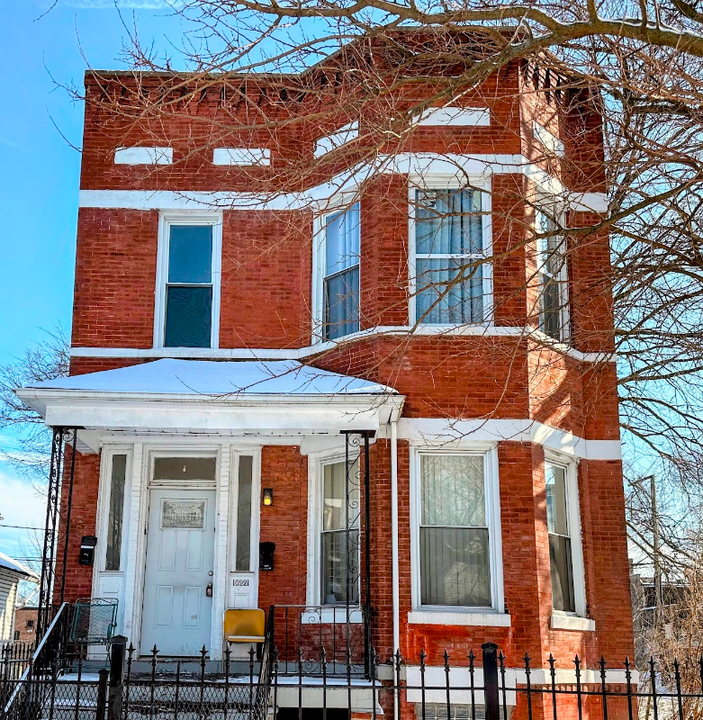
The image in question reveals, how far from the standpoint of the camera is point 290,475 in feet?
40.9

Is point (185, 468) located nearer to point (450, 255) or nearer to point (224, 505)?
point (224, 505)

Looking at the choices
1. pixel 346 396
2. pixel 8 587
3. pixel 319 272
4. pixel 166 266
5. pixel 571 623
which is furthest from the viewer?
pixel 8 587

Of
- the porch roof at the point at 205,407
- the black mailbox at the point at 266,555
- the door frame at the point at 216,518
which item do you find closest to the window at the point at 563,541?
the porch roof at the point at 205,407

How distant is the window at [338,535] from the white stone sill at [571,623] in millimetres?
2327

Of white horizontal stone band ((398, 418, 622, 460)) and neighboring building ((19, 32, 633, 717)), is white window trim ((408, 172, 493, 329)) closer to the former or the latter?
neighboring building ((19, 32, 633, 717))

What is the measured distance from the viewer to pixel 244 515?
12.4 metres

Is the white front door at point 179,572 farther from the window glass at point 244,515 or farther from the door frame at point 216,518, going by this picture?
the window glass at point 244,515

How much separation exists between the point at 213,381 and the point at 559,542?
4700mm

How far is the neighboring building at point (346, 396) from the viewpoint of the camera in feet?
36.9

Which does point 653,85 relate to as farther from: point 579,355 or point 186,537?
point 186,537

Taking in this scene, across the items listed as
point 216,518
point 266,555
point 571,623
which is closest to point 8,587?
point 216,518

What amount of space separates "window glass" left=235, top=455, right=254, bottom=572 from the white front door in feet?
1.16

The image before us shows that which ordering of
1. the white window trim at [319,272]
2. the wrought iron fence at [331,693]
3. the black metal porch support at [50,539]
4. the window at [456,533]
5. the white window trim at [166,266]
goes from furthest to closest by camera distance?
the white window trim at [166,266] < the white window trim at [319,272] < the window at [456,533] < the black metal porch support at [50,539] < the wrought iron fence at [331,693]

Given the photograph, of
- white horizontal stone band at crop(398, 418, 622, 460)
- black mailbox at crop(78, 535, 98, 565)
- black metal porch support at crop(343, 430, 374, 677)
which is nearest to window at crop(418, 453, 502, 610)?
white horizontal stone band at crop(398, 418, 622, 460)
